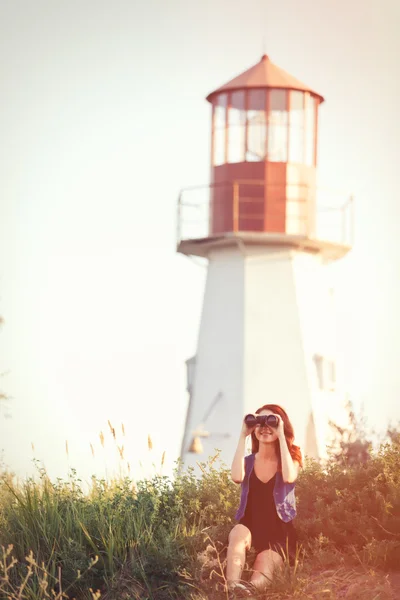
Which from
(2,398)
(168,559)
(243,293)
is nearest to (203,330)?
(243,293)

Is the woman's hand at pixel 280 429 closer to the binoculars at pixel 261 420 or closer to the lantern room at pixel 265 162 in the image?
the binoculars at pixel 261 420

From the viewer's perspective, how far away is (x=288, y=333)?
81.7 ft

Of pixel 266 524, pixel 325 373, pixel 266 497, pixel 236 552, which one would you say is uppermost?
pixel 325 373

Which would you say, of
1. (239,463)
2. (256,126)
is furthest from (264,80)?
(239,463)

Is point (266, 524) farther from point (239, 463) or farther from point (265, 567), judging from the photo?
point (239, 463)

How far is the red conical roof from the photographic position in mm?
25125

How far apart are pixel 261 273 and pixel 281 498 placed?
14880 mm

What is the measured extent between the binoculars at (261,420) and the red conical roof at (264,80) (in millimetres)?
15469

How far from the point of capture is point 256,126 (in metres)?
25.2

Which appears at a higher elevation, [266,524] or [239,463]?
[239,463]

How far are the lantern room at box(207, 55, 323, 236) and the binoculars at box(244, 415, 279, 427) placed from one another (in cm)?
1453

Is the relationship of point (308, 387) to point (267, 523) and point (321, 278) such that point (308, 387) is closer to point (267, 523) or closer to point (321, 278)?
point (321, 278)

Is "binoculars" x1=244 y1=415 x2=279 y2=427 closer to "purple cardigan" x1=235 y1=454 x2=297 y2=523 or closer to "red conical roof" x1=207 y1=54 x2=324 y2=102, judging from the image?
"purple cardigan" x1=235 y1=454 x2=297 y2=523

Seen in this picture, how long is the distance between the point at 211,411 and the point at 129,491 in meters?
13.0
